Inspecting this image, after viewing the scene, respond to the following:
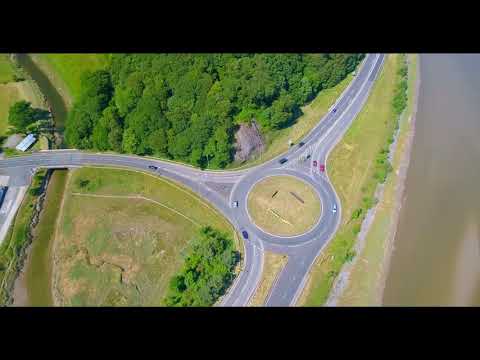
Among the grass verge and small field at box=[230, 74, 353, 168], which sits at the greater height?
small field at box=[230, 74, 353, 168]

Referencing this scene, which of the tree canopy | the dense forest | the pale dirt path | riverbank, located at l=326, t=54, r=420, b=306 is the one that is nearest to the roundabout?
the tree canopy

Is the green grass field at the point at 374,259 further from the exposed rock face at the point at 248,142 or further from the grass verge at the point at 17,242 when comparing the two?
the grass verge at the point at 17,242

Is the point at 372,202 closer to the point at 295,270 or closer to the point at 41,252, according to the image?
the point at 295,270

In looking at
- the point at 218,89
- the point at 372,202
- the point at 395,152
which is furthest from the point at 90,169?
the point at 395,152

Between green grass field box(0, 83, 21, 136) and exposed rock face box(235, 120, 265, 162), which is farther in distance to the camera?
green grass field box(0, 83, 21, 136)

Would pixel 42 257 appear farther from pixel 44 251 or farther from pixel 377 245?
pixel 377 245

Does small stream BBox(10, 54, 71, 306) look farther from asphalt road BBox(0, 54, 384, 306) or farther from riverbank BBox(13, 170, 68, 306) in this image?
asphalt road BBox(0, 54, 384, 306)

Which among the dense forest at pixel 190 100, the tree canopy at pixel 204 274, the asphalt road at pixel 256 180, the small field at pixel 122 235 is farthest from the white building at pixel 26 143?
the tree canopy at pixel 204 274

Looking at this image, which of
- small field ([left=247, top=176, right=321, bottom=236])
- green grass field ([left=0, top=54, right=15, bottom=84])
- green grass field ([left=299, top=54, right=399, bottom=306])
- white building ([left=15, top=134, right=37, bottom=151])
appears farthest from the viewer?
green grass field ([left=0, top=54, right=15, bottom=84])
